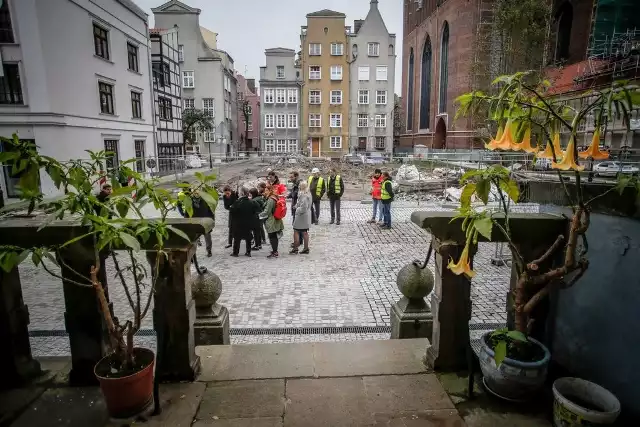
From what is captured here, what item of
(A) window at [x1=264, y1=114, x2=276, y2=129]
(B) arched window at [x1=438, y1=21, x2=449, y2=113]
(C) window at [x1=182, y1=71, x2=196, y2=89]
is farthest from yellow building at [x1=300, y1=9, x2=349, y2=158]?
(C) window at [x1=182, y1=71, x2=196, y2=89]

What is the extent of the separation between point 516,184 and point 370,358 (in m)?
1.90

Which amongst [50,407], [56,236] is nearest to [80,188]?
[56,236]

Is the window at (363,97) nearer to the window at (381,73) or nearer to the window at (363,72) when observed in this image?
the window at (363,72)

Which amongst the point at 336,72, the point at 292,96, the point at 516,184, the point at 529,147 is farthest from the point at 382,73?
the point at 529,147

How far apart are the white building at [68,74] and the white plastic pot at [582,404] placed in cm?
1235

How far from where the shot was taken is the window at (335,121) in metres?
45.8

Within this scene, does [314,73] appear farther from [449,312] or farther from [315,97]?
[449,312]

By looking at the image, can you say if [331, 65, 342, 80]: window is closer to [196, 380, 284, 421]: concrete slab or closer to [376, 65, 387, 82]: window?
[376, 65, 387, 82]: window

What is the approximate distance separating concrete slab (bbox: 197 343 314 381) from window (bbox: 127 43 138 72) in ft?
69.1

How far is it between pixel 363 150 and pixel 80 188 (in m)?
44.8

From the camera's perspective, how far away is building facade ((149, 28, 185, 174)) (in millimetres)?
24794

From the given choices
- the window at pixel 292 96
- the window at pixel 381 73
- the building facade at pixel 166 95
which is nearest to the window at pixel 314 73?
the window at pixel 292 96

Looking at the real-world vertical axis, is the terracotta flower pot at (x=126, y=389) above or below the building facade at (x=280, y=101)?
below

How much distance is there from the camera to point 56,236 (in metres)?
2.69
